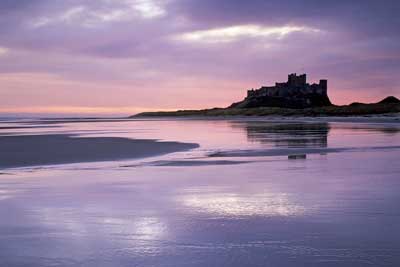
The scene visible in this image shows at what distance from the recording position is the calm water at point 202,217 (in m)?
4.54

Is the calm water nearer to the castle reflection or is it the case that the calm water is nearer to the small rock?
the small rock

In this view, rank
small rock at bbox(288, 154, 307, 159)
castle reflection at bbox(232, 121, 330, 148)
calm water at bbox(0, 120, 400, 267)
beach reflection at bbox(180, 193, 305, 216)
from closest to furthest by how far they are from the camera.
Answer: calm water at bbox(0, 120, 400, 267) < beach reflection at bbox(180, 193, 305, 216) < small rock at bbox(288, 154, 307, 159) < castle reflection at bbox(232, 121, 330, 148)

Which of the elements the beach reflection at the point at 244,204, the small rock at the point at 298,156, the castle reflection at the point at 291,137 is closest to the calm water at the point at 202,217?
the beach reflection at the point at 244,204

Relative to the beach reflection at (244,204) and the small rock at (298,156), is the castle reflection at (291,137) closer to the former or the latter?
the small rock at (298,156)

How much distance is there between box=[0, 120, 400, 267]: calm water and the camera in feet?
14.9

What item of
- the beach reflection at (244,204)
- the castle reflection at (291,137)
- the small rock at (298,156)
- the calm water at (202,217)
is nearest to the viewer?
the calm water at (202,217)

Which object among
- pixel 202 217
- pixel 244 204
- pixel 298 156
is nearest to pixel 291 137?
pixel 298 156

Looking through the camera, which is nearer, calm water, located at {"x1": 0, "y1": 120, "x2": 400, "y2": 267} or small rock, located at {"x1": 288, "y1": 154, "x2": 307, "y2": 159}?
calm water, located at {"x1": 0, "y1": 120, "x2": 400, "y2": 267}

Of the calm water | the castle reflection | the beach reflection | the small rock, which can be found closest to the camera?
the calm water

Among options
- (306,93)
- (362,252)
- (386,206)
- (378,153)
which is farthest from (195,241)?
(306,93)

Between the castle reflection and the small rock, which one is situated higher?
the castle reflection

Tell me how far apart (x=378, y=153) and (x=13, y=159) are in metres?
12.4

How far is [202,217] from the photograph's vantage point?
20.2 ft

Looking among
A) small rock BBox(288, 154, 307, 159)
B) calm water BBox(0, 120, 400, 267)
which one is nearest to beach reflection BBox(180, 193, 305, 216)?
calm water BBox(0, 120, 400, 267)
